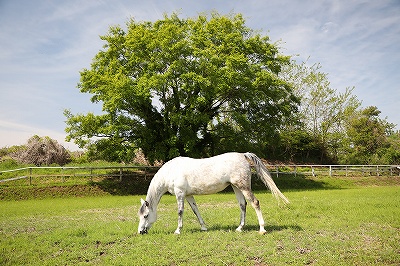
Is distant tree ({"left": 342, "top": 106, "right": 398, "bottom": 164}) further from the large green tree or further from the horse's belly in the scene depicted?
the horse's belly

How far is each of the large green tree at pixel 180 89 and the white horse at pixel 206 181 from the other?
1315 cm

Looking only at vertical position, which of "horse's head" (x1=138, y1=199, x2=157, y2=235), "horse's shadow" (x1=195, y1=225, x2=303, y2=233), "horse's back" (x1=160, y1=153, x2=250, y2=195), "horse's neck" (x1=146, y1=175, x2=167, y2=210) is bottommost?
"horse's shadow" (x1=195, y1=225, x2=303, y2=233)

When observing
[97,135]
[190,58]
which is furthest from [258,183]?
[97,135]

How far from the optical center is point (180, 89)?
25.6 metres

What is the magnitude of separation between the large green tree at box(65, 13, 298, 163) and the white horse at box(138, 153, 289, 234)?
1315 cm

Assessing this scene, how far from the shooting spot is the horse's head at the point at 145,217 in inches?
355

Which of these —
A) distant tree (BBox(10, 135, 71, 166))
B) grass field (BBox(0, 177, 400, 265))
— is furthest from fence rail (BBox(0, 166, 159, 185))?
grass field (BBox(0, 177, 400, 265))

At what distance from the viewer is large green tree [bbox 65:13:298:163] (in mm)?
22984

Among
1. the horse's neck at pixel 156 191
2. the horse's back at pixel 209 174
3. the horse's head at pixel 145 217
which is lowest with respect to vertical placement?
the horse's head at pixel 145 217

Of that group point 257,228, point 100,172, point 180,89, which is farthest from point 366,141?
point 257,228

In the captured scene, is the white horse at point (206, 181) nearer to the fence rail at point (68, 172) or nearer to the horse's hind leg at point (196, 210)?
the horse's hind leg at point (196, 210)

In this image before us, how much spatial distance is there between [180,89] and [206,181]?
17.5 metres

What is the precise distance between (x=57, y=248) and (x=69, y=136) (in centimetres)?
1738

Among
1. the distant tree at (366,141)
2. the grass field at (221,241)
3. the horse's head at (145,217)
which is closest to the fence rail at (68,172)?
the grass field at (221,241)
